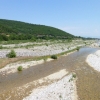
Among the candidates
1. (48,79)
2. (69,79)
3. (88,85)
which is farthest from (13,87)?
(88,85)

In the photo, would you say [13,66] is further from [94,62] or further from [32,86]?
[94,62]

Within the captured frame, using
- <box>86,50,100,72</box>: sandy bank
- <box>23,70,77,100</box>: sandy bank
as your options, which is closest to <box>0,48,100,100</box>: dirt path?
<box>23,70,77,100</box>: sandy bank

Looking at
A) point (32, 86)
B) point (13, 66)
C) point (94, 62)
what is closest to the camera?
point (32, 86)

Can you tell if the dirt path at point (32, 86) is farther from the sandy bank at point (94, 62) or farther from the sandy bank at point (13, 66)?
the sandy bank at point (94, 62)

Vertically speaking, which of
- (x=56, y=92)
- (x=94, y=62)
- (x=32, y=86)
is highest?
(x=94, y=62)

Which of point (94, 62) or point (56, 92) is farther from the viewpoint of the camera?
point (94, 62)

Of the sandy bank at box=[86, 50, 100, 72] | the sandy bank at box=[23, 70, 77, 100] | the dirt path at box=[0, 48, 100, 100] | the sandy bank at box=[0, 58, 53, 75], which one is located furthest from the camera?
the sandy bank at box=[86, 50, 100, 72]

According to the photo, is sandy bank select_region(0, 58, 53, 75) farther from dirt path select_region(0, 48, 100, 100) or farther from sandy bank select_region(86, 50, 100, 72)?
sandy bank select_region(86, 50, 100, 72)

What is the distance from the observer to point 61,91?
58.8 ft

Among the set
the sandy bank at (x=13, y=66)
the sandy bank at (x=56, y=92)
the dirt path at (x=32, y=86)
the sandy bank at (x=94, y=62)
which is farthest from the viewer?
the sandy bank at (x=94, y=62)

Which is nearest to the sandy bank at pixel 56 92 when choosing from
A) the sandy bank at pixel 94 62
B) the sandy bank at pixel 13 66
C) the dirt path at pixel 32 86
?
the dirt path at pixel 32 86

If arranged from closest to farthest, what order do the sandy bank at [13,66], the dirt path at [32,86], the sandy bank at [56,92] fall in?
the sandy bank at [56,92], the dirt path at [32,86], the sandy bank at [13,66]

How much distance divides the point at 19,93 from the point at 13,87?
2.34m

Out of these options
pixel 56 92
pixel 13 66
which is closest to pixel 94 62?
pixel 13 66
